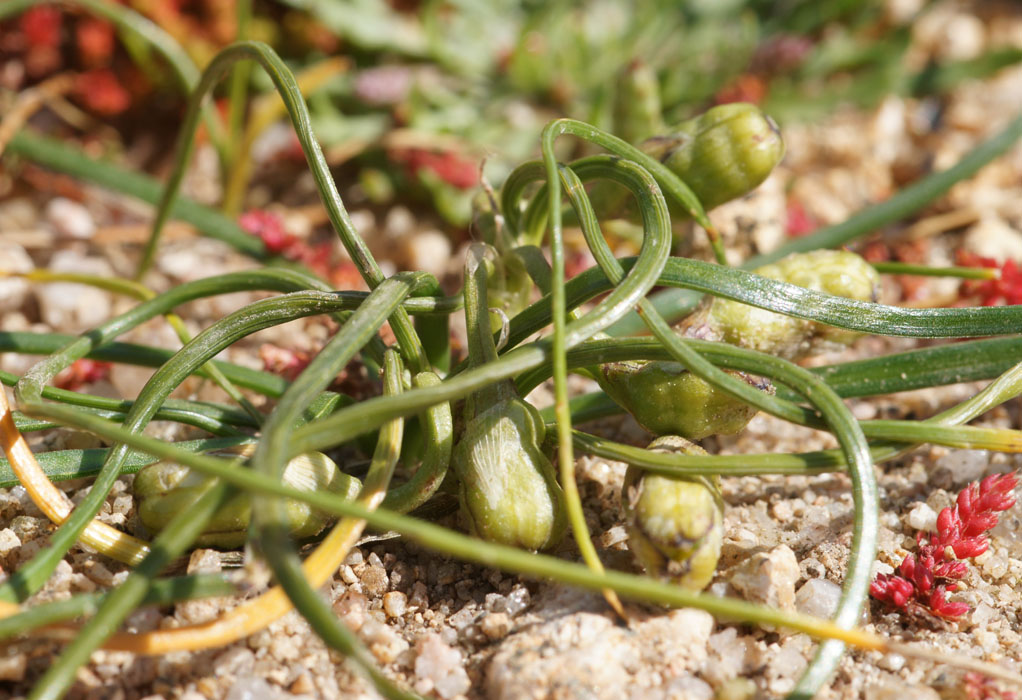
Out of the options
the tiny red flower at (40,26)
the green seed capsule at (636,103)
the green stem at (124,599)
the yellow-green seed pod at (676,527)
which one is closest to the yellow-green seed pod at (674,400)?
the yellow-green seed pod at (676,527)

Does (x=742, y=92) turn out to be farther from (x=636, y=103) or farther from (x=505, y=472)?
(x=505, y=472)

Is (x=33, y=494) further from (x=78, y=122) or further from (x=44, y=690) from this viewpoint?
(x=78, y=122)

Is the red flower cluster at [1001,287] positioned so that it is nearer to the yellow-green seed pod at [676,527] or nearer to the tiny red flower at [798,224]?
the tiny red flower at [798,224]

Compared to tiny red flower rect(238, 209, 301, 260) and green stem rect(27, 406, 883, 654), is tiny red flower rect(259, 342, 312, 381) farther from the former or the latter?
green stem rect(27, 406, 883, 654)

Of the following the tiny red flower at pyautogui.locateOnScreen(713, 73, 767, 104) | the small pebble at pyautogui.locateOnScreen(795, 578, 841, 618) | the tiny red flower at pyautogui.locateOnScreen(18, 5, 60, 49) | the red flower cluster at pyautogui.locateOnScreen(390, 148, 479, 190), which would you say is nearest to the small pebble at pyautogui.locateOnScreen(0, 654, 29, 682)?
the small pebble at pyautogui.locateOnScreen(795, 578, 841, 618)

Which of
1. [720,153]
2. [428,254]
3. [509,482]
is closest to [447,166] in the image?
[428,254]

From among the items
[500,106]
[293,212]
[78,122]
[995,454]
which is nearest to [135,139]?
[78,122]
